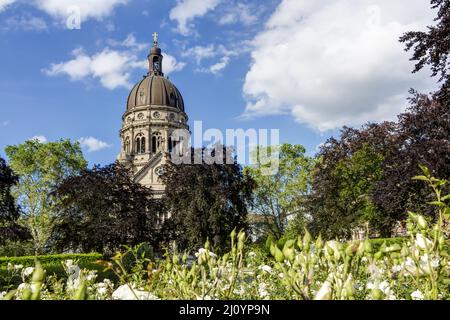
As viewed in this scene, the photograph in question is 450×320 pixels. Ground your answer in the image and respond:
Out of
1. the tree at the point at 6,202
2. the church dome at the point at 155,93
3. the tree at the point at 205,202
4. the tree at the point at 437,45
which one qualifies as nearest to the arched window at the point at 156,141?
the church dome at the point at 155,93

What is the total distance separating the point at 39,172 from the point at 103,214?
25.1m

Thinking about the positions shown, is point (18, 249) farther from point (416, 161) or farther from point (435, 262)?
point (435, 262)

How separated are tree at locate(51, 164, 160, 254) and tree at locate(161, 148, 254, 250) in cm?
141

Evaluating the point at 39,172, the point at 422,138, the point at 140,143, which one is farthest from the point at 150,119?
the point at 422,138

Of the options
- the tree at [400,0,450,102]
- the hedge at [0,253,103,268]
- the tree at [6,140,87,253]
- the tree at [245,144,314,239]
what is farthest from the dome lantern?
the tree at [400,0,450,102]

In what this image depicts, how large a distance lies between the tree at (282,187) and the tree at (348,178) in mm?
7269

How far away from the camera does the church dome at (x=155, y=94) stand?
7050cm

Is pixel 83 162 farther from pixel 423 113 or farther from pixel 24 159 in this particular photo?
pixel 423 113

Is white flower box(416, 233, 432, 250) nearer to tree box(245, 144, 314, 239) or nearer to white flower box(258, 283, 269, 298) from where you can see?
white flower box(258, 283, 269, 298)

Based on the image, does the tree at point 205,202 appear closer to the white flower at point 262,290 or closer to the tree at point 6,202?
the tree at point 6,202

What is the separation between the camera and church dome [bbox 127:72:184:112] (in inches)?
2776
